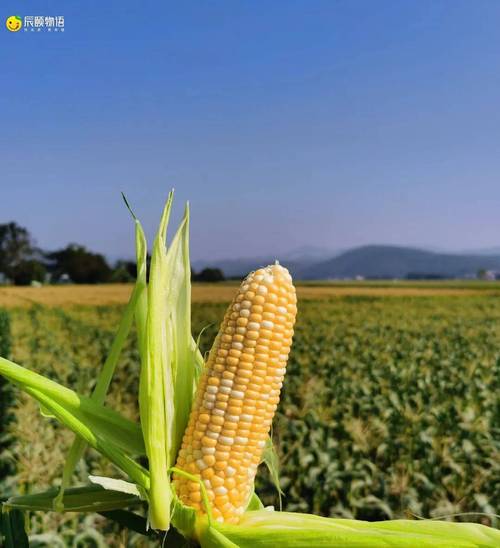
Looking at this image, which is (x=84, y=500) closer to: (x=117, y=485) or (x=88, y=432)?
(x=117, y=485)

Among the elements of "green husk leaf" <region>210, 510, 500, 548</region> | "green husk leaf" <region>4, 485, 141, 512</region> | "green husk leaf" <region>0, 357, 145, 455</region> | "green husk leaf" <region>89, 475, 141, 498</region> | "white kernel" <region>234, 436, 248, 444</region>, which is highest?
"green husk leaf" <region>0, 357, 145, 455</region>

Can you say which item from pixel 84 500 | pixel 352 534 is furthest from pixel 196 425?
pixel 352 534

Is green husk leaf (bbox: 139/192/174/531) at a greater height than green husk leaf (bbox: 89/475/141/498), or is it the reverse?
green husk leaf (bbox: 139/192/174/531)

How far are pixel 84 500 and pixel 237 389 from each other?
78cm

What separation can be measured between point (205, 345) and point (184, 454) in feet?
53.8

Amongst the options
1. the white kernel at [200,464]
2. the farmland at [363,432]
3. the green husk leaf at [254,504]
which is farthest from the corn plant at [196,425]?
the farmland at [363,432]

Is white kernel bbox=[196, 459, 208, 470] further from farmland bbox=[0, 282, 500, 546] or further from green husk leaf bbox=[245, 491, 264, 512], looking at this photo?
farmland bbox=[0, 282, 500, 546]

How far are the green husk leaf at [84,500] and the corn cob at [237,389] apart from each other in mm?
282

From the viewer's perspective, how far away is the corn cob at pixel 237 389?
98.3 inches

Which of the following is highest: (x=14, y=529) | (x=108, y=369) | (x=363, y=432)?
(x=108, y=369)

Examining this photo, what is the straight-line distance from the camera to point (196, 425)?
2539mm

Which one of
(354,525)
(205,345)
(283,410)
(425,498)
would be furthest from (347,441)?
(205,345)

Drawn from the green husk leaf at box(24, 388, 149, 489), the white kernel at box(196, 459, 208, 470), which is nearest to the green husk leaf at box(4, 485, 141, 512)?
the green husk leaf at box(24, 388, 149, 489)

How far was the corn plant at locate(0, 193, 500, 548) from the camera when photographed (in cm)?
244
